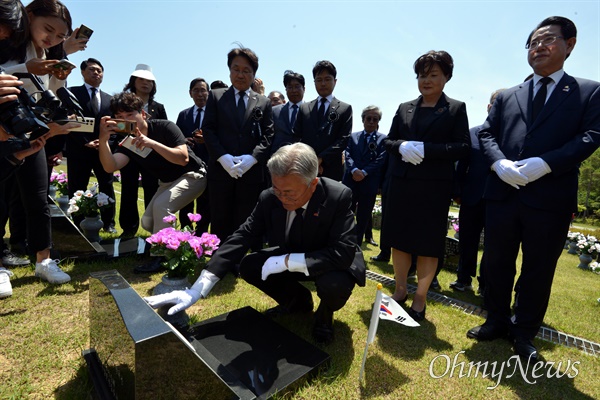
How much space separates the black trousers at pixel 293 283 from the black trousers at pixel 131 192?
3432 millimetres

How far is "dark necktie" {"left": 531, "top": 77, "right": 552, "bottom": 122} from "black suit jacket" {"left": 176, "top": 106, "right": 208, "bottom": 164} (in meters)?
5.15

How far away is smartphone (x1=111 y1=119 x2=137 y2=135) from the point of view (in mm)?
3608

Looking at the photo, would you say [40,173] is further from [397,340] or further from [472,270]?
[472,270]

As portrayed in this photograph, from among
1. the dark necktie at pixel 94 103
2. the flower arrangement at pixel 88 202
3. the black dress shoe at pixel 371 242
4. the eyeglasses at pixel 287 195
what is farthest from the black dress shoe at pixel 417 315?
the dark necktie at pixel 94 103

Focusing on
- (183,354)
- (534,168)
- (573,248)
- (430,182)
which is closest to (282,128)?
(430,182)

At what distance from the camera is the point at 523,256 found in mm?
2789

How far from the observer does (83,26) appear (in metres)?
3.77

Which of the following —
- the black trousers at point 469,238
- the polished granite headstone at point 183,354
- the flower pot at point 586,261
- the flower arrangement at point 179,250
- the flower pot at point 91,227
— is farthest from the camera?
the flower pot at point 586,261

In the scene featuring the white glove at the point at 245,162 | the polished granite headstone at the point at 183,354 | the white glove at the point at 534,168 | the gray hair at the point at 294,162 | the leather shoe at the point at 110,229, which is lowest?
the leather shoe at the point at 110,229

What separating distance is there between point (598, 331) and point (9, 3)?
19.9 ft

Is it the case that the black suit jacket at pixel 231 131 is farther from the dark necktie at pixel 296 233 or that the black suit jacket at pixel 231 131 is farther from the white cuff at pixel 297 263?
the white cuff at pixel 297 263

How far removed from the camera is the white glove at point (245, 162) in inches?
152

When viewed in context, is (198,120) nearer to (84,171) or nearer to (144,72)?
(144,72)

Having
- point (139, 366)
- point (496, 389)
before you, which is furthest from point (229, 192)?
point (496, 389)
